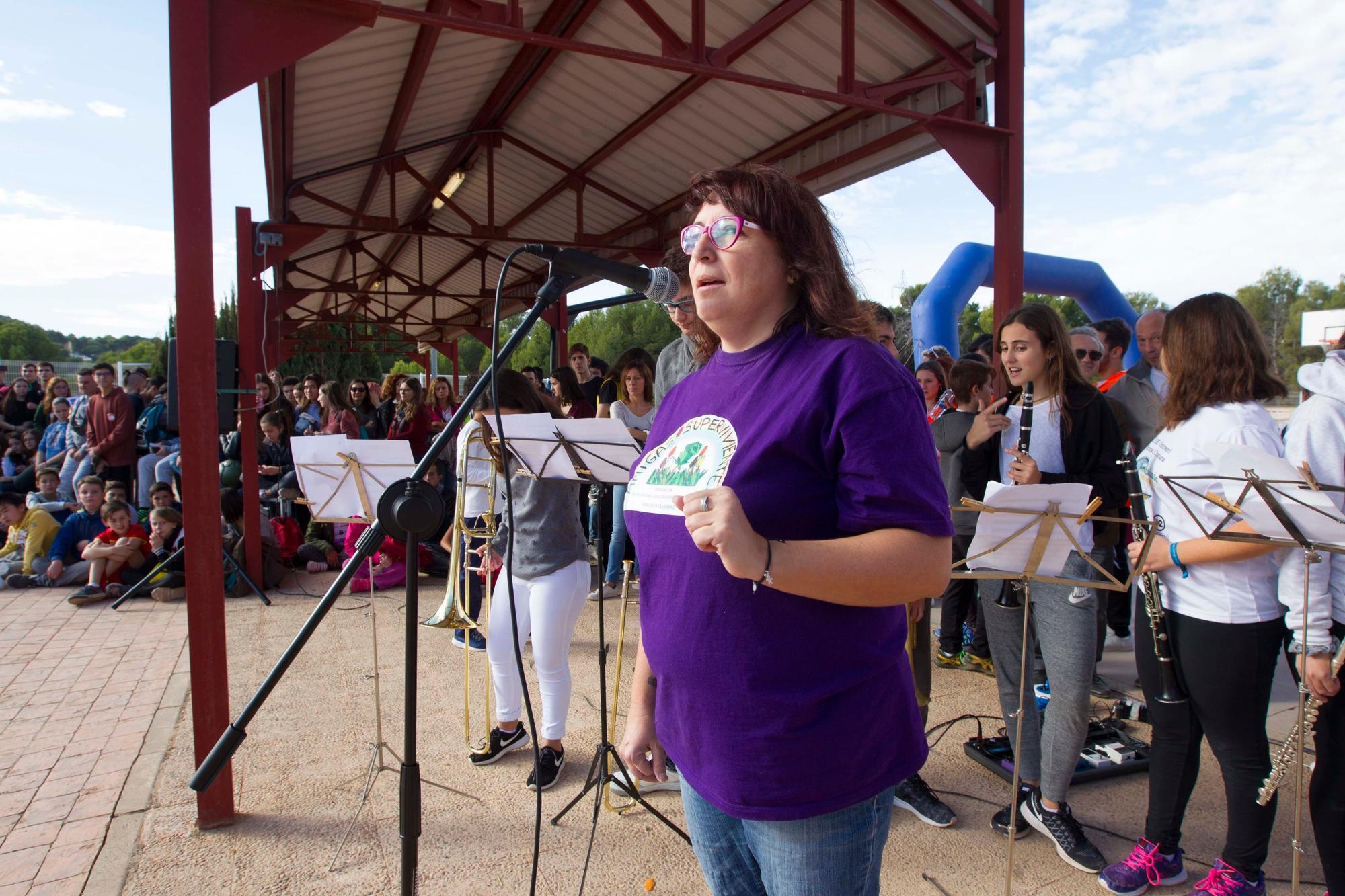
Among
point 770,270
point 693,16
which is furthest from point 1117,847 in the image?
point 693,16

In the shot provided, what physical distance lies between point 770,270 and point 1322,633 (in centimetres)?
193

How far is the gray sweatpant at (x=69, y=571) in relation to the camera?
7.29 meters

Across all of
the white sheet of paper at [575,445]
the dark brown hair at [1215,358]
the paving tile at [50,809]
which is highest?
the dark brown hair at [1215,358]

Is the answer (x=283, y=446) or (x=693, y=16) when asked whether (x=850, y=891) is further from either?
(x=283, y=446)

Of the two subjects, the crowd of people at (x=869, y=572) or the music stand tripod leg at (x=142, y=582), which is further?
the music stand tripod leg at (x=142, y=582)

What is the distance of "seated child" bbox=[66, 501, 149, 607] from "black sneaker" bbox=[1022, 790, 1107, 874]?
277 inches

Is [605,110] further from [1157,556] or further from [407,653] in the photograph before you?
[407,653]

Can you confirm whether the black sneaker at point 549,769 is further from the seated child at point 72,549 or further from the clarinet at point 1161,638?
the seated child at point 72,549

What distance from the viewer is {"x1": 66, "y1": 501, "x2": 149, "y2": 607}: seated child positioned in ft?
22.0

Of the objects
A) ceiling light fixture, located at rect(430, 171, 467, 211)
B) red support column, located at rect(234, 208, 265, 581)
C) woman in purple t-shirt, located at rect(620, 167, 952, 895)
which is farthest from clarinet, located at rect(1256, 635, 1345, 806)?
ceiling light fixture, located at rect(430, 171, 467, 211)

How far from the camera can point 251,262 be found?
27.3ft

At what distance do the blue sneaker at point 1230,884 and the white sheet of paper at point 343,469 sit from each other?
10.3 ft

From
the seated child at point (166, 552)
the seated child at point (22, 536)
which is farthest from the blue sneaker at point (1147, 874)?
the seated child at point (22, 536)

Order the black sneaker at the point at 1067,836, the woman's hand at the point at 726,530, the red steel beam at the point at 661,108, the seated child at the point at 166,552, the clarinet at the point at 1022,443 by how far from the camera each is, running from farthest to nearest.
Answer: the seated child at the point at 166,552, the red steel beam at the point at 661,108, the clarinet at the point at 1022,443, the black sneaker at the point at 1067,836, the woman's hand at the point at 726,530
